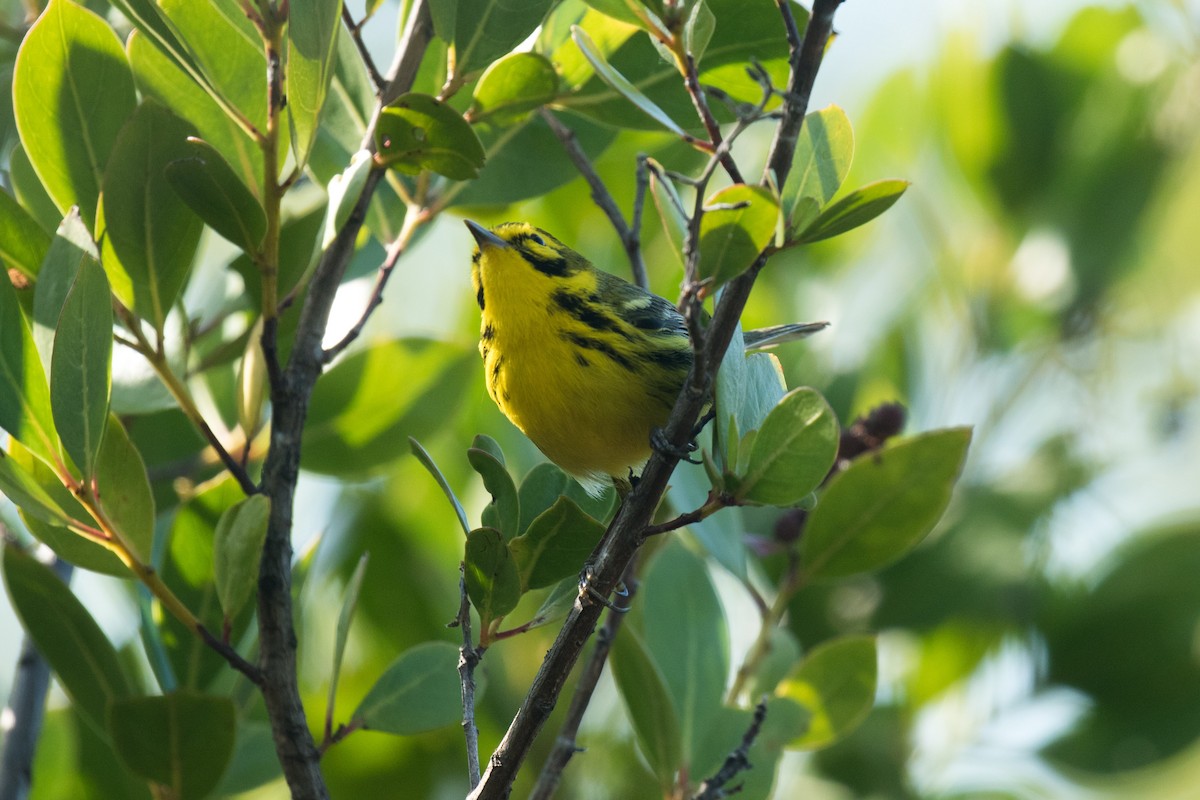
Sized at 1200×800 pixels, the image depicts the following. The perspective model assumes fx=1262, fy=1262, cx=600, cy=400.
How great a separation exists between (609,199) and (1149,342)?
1.57m

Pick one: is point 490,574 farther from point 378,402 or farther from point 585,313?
point 585,313

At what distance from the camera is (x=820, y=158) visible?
1.36 meters

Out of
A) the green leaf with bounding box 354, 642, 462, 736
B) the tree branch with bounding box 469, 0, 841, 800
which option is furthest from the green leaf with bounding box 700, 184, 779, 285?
the green leaf with bounding box 354, 642, 462, 736

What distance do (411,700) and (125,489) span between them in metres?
0.51

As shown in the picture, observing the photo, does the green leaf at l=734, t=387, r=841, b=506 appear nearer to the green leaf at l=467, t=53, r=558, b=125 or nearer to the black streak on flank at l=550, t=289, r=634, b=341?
the green leaf at l=467, t=53, r=558, b=125

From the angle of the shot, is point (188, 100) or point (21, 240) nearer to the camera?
Result: point (21, 240)

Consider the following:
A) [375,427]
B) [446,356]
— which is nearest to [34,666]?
[375,427]

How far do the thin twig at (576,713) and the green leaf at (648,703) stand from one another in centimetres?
3

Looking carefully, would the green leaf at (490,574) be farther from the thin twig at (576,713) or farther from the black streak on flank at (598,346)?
the black streak on flank at (598,346)

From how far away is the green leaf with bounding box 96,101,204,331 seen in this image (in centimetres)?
160

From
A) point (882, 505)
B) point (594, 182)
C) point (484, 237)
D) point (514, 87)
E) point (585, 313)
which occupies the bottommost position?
point (882, 505)

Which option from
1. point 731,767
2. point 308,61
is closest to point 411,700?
point 731,767

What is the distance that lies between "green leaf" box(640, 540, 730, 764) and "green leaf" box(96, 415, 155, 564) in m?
0.84

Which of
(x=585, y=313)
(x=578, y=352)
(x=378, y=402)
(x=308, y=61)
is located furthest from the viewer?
(x=585, y=313)
